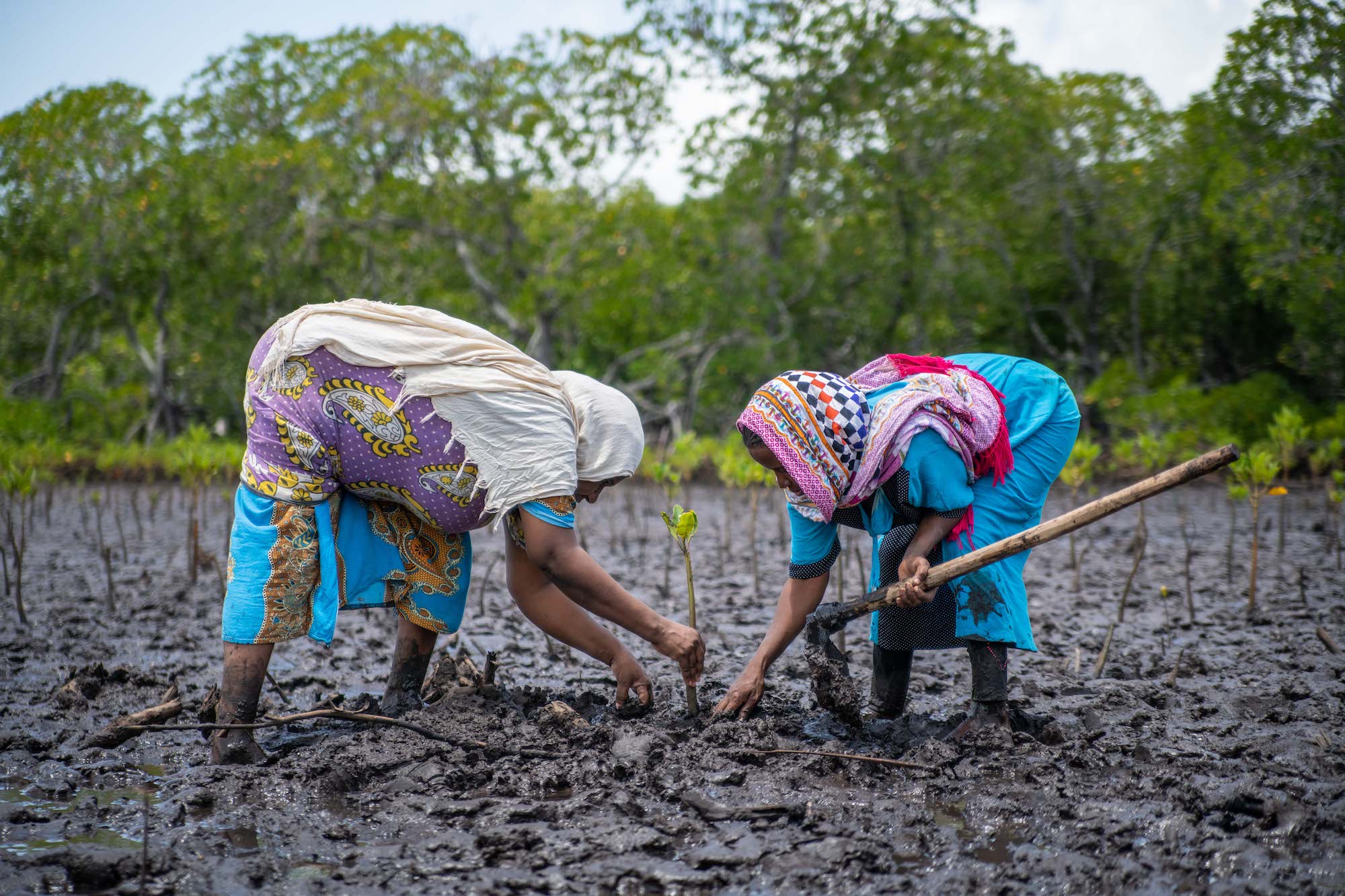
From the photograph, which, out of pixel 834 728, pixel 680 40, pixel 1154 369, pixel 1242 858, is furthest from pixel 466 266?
pixel 1242 858

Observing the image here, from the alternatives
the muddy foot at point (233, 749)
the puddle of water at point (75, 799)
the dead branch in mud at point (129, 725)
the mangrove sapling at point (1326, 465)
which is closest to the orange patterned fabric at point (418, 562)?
the muddy foot at point (233, 749)

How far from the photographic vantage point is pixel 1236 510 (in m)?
9.05

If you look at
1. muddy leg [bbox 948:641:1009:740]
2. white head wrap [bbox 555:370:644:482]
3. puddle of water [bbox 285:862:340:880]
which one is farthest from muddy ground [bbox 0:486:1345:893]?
white head wrap [bbox 555:370:644:482]

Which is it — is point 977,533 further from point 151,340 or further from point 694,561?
point 151,340

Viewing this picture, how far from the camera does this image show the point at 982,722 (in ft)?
9.84

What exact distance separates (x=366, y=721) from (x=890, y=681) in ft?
5.87

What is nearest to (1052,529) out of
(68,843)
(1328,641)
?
(1328,641)

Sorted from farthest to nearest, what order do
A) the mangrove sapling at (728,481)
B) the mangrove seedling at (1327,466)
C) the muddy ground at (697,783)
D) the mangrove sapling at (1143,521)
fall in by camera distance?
the mangrove sapling at (728,481)
the mangrove seedling at (1327,466)
the mangrove sapling at (1143,521)
the muddy ground at (697,783)

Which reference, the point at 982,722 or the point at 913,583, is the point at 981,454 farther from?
the point at 982,722

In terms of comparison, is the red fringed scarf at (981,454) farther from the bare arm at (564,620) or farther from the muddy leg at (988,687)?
the bare arm at (564,620)

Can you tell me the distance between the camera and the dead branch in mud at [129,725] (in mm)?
2928

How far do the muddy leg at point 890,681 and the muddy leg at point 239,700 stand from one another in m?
2.02

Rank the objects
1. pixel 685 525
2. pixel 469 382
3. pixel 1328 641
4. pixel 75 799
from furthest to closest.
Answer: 1. pixel 1328 641
2. pixel 685 525
3. pixel 469 382
4. pixel 75 799

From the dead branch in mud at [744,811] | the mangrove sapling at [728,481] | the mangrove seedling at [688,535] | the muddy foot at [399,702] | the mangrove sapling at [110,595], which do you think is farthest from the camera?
the mangrove sapling at [728,481]
